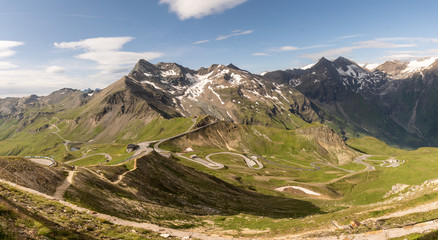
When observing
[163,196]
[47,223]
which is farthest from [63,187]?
[163,196]

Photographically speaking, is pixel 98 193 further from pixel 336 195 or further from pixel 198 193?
pixel 336 195

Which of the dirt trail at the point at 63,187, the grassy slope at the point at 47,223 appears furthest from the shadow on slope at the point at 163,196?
the grassy slope at the point at 47,223

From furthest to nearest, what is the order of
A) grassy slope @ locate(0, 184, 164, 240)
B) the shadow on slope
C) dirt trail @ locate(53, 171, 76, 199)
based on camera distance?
the shadow on slope, dirt trail @ locate(53, 171, 76, 199), grassy slope @ locate(0, 184, 164, 240)

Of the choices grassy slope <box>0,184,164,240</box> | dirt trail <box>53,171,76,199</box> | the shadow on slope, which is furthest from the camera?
the shadow on slope

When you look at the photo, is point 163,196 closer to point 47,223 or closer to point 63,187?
point 63,187

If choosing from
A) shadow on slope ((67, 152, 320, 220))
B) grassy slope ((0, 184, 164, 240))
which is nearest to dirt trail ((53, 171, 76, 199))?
shadow on slope ((67, 152, 320, 220))

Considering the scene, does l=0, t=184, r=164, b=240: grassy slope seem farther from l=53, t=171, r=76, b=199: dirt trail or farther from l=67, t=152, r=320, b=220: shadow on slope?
l=67, t=152, r=320, b=220: shadow on slope

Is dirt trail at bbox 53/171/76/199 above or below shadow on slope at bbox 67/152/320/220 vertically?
above

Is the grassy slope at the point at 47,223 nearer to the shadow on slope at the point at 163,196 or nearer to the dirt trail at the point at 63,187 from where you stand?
the dirt trail at the point at 63,187

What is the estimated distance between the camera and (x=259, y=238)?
3216 centimetres

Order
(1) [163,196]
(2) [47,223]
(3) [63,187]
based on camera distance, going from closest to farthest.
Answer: (2) [47,223]
(3) [63,187]
(1) [163,196]

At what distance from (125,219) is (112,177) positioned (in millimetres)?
24877

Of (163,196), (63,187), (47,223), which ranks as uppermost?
(47,223)

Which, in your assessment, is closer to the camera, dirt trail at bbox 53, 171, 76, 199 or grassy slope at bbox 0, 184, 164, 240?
grassy slope at bbox 0, 184, 164, 240
